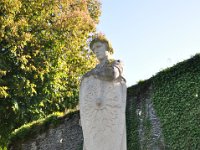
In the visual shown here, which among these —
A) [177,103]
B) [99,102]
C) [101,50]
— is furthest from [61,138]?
[99,102]

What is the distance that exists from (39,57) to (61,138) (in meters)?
4.32

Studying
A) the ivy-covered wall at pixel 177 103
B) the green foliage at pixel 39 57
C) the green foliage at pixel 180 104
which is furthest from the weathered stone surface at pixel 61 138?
the green foliage at pixel 180 104

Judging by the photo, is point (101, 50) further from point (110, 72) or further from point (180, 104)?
point (180, 104)

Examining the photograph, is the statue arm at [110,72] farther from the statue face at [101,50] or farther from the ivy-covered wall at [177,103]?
the ivy-covered wall at [177,103]

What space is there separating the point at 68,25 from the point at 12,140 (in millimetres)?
4918

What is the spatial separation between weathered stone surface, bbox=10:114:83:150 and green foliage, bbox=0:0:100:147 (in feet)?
6.27

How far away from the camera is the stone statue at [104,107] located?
16.1 ft

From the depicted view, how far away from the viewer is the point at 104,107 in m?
5.00

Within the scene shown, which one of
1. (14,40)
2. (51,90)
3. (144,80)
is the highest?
(14,40)

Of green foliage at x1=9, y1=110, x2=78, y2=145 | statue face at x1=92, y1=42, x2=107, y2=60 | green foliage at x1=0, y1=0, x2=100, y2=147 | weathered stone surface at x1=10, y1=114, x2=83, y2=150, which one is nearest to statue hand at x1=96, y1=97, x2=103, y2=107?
statue face at x1=92, y1=42, x2=107, y2=60

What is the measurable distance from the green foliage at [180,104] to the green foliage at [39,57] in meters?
6.37

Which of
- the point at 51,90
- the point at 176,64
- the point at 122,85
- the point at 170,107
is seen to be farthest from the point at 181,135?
the point at 51,90

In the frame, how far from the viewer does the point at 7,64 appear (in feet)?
48.7

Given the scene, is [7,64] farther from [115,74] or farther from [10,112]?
[115,74]
